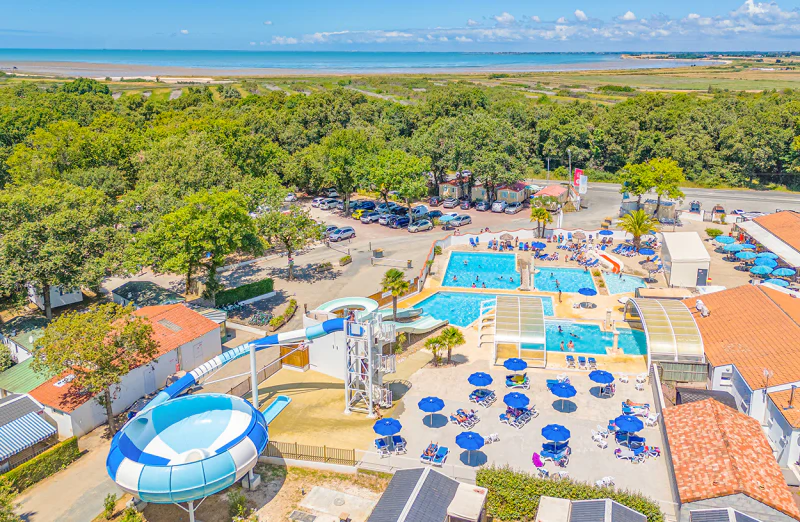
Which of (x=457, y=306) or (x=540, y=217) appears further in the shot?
(x=540, y=217)

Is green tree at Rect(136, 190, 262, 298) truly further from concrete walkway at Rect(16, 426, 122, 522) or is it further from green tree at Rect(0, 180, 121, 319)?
concrete walkway at Rect(16, 426, 122, 522)

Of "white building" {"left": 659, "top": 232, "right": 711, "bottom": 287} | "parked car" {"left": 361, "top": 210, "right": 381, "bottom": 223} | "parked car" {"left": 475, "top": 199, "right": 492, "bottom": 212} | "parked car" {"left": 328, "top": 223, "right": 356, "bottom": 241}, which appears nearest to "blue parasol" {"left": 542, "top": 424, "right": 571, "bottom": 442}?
"white building" {"left": 659, "top": 232, "right": 711, "bottom": 287}

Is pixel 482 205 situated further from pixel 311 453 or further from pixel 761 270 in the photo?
pixel 311 453

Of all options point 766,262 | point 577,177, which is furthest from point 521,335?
point 577,177

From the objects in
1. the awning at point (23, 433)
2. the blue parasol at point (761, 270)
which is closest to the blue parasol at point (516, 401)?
the awning at point (23, 433)

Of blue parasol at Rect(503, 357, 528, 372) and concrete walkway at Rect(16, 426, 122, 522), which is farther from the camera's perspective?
blue parasol at Rect(503, 357, 528, 372)

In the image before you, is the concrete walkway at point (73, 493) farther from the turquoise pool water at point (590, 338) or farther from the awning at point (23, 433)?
the turquoise pool water at point (590, 338)

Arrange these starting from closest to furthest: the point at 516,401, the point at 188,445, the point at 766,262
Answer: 1. the point at 188,445
2. the point at 516,401
3. the point at 766,262
